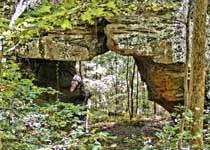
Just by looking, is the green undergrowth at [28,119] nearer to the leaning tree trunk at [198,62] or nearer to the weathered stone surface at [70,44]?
the leaning tree trunk at [198,62]

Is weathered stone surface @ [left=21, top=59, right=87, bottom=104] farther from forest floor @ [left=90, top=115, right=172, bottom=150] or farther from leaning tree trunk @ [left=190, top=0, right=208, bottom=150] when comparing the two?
leaning tree trunk @ [left=190, top=0, right=208, bottom=150]

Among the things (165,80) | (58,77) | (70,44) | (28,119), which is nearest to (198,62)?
(28,119)

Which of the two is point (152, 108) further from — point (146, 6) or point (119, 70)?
point (146, 6)

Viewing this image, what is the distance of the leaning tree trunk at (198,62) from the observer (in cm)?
381

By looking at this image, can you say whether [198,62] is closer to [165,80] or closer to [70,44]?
[165,80]

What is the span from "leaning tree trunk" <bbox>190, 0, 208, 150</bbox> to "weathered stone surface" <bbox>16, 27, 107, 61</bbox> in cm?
306

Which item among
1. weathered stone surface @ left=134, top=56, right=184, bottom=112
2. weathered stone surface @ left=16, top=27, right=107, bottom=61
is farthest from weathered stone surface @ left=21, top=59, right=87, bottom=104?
weathered stone surface @ left=134, top=56, right=184, bottom=112


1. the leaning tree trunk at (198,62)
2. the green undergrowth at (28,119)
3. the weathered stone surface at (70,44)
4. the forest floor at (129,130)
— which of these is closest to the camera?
the green undergrowth at (28,119)

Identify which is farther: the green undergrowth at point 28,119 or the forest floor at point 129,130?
the forest floor at point 129,130

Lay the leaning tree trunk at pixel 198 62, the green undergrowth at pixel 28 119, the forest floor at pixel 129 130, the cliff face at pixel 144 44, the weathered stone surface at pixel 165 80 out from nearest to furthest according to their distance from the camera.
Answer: the green undergrowth at pixel 28 119 → the leaning tree trunk at pixel 198 62 → the cliff face at pixel 144 44 → the weathered stone surface at pixel 165 80 → the forest floor at pixel 129 130

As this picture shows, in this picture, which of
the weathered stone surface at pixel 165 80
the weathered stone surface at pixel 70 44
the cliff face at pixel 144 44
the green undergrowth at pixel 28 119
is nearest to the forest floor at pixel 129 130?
the weathered stone surface at pixel 165 80

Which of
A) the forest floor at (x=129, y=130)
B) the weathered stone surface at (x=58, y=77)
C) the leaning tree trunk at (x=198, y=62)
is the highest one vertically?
the leaning tree trunk at (x=198, y=62)

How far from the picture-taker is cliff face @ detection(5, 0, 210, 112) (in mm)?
6316

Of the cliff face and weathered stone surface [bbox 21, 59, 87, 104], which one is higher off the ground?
the cliff face
